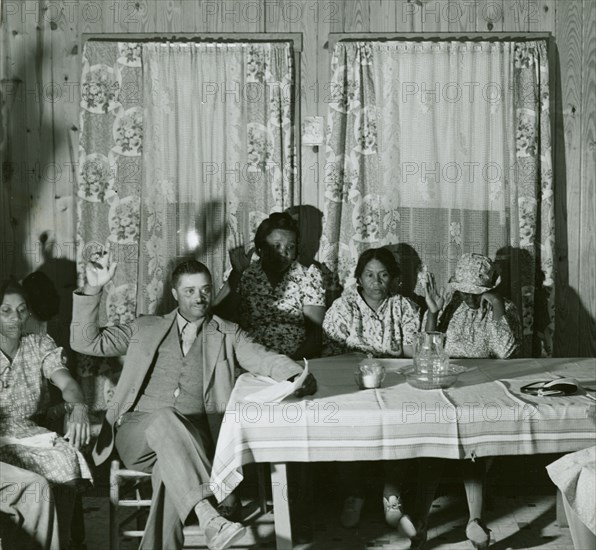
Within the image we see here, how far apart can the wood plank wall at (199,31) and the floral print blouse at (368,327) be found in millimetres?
760

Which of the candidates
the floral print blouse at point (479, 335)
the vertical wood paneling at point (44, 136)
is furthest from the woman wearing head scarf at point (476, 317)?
the vertical wood paneling at point (44, 136)

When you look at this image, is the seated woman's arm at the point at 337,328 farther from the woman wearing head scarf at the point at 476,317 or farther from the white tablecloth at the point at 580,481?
the white tablecloth at the point at 580,481

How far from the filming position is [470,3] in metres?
4.62

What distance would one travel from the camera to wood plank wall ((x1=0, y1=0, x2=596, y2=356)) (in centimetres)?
463

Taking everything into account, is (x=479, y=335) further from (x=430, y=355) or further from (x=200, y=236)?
(x=200, y=236)

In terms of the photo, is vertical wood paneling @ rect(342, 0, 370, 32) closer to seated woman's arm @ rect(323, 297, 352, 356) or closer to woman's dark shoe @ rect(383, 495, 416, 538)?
seated woman's arm @ rect(323, 297, 352, 356)

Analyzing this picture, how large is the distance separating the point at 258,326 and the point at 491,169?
1.53 meters

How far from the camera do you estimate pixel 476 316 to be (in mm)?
4156

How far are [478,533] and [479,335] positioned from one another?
108 centimetres

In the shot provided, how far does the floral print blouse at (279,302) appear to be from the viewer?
4410mm

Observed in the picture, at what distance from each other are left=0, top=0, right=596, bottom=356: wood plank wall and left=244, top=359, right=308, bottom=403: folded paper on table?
6.20 feet

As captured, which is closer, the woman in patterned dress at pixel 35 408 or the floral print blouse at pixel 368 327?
the woman in patterned dress at pixel 35 408

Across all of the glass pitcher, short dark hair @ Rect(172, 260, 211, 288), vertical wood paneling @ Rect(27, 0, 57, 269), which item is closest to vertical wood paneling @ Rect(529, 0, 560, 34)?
the glass pitcher

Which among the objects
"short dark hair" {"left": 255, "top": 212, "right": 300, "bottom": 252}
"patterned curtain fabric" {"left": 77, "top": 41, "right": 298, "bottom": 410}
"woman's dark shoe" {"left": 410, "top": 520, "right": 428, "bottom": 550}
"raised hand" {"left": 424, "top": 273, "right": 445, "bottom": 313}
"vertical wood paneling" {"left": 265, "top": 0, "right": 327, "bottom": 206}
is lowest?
"woman's dark shoe" {"left": 410, "top": 520, "right": 428, "bottom": 550}
